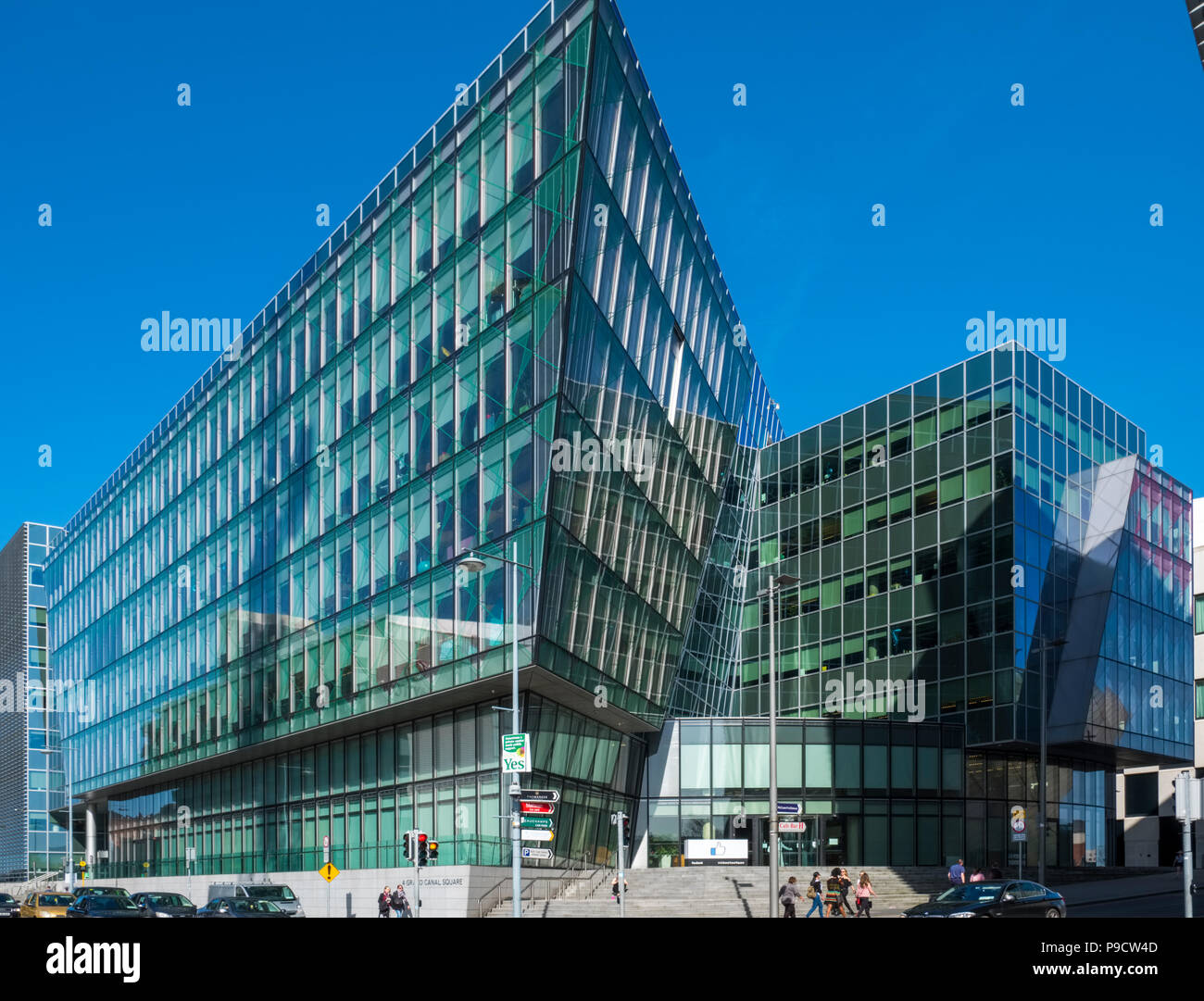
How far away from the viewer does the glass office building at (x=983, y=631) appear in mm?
56250

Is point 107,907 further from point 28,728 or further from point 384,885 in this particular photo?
point 28,728

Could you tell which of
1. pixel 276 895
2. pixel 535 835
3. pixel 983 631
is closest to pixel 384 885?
pixel 276 895

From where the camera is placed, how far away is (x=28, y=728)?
117688 mm

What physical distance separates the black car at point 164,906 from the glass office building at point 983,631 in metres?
21.7

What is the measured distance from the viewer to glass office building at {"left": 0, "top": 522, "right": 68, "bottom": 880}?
116 metres

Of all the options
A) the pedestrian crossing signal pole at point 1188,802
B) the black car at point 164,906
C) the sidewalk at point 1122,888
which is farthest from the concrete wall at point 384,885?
the pedestrian crossing signal pole at point 1188,802

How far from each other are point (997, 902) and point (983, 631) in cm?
2819

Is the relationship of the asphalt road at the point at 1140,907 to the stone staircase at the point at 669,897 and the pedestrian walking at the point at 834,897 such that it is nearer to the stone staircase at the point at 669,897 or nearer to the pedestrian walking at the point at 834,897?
the pedestrian walking at the point at 834,897

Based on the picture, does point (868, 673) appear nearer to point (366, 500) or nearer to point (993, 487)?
point (993, 487)

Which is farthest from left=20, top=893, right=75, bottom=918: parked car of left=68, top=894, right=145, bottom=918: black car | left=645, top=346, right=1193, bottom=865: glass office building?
left=645, top=346, right=1193, bottom=865: glass office building

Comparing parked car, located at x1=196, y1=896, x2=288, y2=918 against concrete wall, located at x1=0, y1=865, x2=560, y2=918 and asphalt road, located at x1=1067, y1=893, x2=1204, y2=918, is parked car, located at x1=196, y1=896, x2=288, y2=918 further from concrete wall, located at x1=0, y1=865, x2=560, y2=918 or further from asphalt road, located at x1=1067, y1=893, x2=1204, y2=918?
asphalt road, located at x1=1067, y1=893, x2=1204, y2=918
